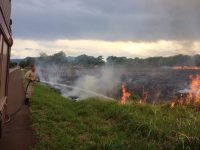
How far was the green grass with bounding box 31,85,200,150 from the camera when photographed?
9422 mm

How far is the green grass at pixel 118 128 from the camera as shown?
30.9ft

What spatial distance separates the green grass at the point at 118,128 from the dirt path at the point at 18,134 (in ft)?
0.87

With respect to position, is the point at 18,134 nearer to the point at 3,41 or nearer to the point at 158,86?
the point at 3,41

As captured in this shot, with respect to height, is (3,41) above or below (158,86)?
above

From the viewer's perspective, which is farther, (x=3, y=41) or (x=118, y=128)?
(x=118, y=128)

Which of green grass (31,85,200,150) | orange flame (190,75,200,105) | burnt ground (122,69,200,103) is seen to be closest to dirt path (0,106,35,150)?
green grass (31,85,200,150)

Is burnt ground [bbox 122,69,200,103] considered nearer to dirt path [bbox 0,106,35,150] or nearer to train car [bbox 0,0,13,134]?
dirt path [bbox 0,106,35,150]

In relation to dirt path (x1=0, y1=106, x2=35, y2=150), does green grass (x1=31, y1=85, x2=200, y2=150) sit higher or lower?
higher

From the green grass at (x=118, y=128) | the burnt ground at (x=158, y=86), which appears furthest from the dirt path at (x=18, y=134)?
the burnt ground at (x=158, y=86)

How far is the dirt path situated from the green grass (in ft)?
0.87

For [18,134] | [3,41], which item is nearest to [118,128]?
[18,134]

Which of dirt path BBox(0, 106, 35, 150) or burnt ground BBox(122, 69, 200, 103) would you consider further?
burnt ground BBox(122, 69, 200, 103)

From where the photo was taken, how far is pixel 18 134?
10781mm

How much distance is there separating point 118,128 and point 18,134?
130 inches
